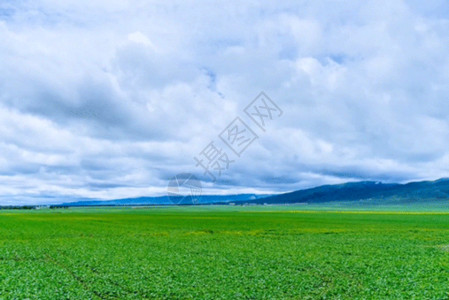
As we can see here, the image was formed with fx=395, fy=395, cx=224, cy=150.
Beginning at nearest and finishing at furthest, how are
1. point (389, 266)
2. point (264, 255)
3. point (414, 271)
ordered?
point (414, 271) → point (389, 266) → point (264, 255)

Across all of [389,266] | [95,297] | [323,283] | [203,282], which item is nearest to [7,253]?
[95,297]

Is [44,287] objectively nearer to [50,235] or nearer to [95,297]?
[95,297]

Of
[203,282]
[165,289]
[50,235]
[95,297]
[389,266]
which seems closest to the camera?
[95,297]

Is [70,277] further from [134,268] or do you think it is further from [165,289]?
[165,289]

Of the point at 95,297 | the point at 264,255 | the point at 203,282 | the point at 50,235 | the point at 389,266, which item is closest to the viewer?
the point at 95,297

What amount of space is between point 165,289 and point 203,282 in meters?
2.63

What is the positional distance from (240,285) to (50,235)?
39893 millimetres

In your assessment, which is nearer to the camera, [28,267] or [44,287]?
[44,287]

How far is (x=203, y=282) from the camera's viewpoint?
24.0 meters

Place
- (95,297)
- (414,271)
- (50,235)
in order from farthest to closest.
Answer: (50,235) → (414,271) → (95,297)

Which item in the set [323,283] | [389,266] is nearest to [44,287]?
[323,283]

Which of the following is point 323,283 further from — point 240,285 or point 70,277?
point 70,277

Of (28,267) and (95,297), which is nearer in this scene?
(95,297)

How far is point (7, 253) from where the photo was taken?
35469mm
